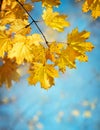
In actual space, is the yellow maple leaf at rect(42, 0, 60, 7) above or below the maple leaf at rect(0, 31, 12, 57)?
above

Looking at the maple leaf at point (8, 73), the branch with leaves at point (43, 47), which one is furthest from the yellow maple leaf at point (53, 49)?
the maple leaf at point (8, 73)

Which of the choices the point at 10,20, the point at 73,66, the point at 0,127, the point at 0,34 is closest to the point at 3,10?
the point at 10,20

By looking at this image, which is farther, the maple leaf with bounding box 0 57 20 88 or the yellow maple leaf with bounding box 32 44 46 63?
the maple leaf with bounding box 0 57 20 88

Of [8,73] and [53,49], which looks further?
[8,73]

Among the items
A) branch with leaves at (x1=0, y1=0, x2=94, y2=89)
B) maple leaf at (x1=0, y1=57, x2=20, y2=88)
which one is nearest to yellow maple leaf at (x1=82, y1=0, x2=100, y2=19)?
branch with leaves at (x1=0, y1=0, x2=94, y2=89)

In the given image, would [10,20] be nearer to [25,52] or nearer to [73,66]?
[25,52]

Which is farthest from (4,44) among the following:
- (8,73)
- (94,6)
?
(8,73)

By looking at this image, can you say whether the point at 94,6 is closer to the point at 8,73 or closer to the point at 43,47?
the point at 43,47

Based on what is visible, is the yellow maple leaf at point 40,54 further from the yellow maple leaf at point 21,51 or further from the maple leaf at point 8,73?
the maple leaf at point 8,73

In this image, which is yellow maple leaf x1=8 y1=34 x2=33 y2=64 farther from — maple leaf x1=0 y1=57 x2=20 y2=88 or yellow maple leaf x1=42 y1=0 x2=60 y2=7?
maple leaf x1=0 y1=57 x2=20 y2=88
